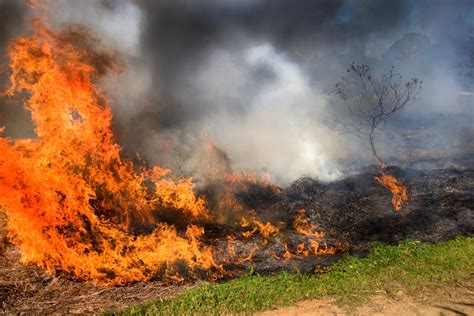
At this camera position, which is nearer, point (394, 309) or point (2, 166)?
point (394, 309)

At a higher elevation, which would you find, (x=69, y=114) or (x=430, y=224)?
(x=69, y=114)

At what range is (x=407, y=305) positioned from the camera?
18.0 feet

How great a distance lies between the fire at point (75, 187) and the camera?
8.20 m

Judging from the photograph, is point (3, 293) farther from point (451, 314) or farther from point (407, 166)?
point (407, 166)

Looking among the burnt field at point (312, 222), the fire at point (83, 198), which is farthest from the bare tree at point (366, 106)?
the fire at point (83, 198)

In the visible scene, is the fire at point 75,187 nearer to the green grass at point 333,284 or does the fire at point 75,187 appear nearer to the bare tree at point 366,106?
the green grass at point 333,284

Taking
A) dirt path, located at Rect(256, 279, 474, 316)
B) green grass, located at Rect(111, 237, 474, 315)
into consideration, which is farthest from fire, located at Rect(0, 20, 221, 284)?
dirt path, located at Rect(256, 279, 474, 316)

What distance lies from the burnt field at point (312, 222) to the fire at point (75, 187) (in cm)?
50

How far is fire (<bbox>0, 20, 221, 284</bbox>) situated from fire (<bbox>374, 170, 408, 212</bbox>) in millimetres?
7863

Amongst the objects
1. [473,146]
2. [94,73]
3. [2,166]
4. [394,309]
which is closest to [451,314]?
[394,309]

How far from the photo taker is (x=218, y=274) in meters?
8.57

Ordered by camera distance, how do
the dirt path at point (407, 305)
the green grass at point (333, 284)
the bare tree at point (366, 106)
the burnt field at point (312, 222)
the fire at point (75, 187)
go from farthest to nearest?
the bare tree at point (366, 106)
the fire at point (75, 187)
the burnt field at point (312, 222)
the green grass at point (333, 284)
the dirt path at point (407, 305)

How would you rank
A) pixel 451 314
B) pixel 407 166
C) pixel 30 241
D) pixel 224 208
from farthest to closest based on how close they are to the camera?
1. pixel 407 166
2. pixel 224 208
3. pixel 30 241
4. pixel 451 314

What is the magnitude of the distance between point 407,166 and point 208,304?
15.6m
